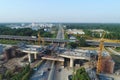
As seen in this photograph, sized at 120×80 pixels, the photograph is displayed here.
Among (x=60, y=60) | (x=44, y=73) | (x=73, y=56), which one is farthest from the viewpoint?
Result: (x=60, y=60)

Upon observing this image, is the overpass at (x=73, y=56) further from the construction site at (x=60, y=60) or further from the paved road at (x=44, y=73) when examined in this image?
the paved road at (x=44, y=73)

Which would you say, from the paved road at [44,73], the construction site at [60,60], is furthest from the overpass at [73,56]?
the paved road at [44,73]

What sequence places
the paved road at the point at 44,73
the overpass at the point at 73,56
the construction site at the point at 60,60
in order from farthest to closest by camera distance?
the overpass at the point at 73,56 → the construction site at the point at 60,60 → the paved road at the point at 44,73

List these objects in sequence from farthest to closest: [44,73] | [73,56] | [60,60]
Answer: [60,60], [73,56], [44,73]

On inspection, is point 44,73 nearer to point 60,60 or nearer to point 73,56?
point 60,60

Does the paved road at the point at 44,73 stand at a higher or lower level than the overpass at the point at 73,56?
lower

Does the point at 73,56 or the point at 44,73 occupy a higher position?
the point at 73,56

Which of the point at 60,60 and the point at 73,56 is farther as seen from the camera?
the point at 60,60

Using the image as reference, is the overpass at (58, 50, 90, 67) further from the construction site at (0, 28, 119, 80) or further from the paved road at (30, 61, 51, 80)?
the paved road at (30, 61, 51, 80)

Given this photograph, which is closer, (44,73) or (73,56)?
(44,73)

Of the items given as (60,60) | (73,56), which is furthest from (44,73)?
(73,56)

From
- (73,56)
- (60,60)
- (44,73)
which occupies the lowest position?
(44,73)

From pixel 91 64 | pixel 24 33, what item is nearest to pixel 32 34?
pixel 24 33
